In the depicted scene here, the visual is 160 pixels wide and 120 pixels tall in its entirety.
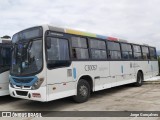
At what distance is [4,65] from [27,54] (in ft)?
7.39

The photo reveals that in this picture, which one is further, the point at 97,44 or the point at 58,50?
the point at 97,44

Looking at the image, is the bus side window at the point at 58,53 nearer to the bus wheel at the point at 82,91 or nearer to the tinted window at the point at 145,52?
the bus wheel at the point at 82,91

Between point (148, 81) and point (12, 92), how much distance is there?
1016 cm

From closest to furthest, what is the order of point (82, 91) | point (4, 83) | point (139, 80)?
1. point (82, 91)
2. point (4, 83)
3. point (139, 80)

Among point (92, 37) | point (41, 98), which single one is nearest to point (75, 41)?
point (92, 37)

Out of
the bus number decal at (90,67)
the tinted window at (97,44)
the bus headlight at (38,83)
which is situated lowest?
the bus headlight at (38,83)

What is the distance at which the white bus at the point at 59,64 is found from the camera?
26.4 feet

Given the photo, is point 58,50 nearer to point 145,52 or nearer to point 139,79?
point 139,79

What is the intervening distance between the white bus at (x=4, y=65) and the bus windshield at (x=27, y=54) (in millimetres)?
1124

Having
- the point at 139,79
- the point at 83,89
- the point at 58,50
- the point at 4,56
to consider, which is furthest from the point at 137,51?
the point at 4,56

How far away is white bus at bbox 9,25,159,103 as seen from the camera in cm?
805

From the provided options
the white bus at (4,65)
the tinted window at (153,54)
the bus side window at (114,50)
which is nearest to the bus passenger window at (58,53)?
the white bus at (4,65)

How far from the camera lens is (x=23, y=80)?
27.7 ft

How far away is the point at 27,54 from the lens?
8.47m
